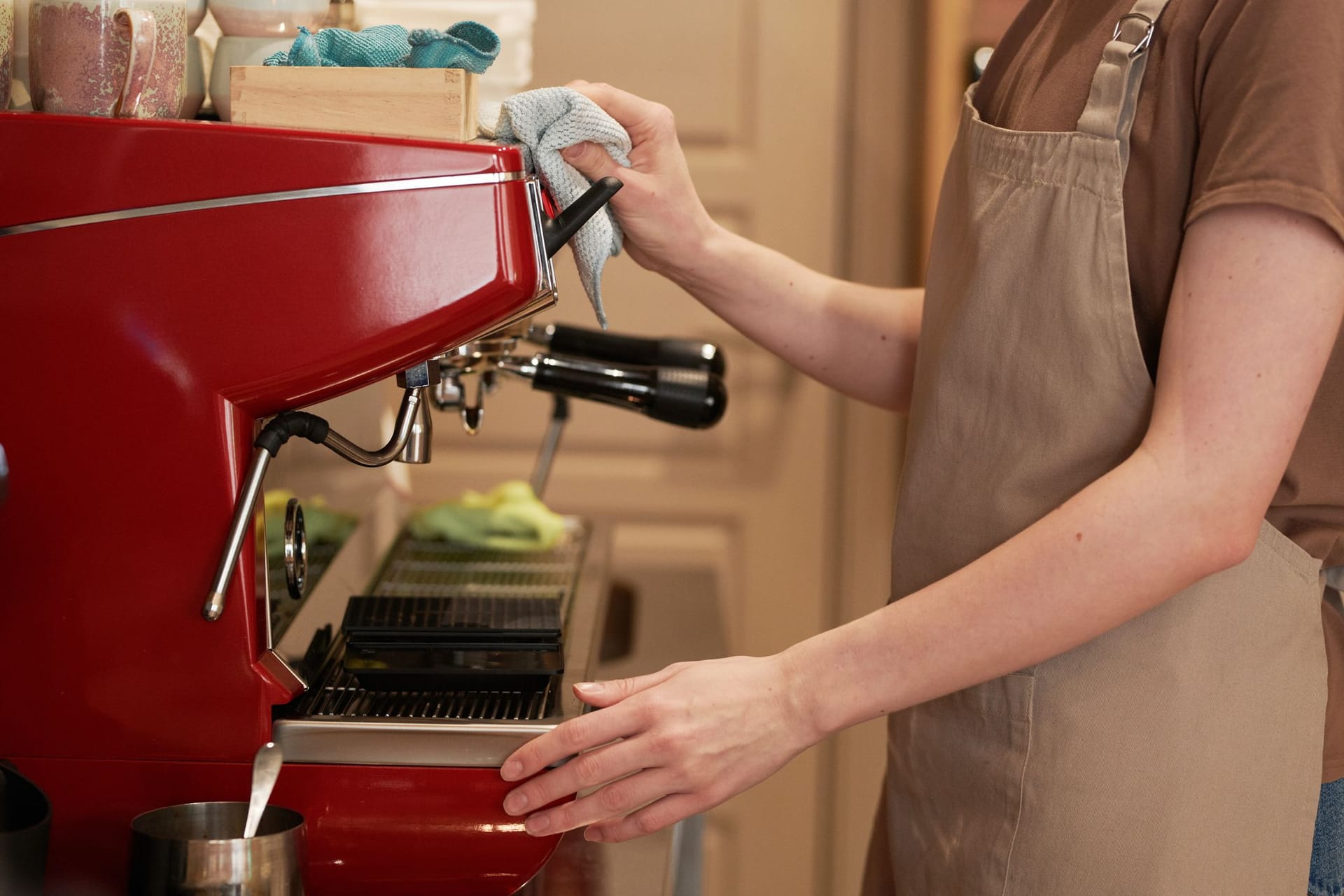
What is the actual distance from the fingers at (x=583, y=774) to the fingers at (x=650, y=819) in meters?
0.03

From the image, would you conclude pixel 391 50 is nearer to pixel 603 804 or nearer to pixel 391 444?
pixel 391 444

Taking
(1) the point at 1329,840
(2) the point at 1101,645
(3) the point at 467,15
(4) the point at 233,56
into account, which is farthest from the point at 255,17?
(3) the point at 467,15

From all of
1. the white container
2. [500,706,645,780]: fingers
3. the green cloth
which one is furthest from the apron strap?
the white container

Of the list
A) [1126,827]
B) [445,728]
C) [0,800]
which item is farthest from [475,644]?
[1126,827]

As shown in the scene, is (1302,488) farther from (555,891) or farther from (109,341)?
(109,341)

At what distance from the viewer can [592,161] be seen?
0.83 m

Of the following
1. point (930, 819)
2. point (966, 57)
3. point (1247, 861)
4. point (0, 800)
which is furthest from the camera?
point (966, 57)

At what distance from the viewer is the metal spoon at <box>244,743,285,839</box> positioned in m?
0.59

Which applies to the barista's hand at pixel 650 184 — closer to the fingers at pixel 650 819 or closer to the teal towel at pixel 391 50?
the teal towel at pixel 391 50

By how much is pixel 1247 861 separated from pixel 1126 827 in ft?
A: 0.25

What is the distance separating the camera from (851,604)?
1930 mm

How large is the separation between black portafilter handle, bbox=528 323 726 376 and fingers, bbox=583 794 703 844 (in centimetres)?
39

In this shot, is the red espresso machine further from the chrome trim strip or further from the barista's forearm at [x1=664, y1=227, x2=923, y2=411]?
the barista's forearm at [x1=664, y1=227, x2=923, y2=411]

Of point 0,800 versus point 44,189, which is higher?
point 44,189
